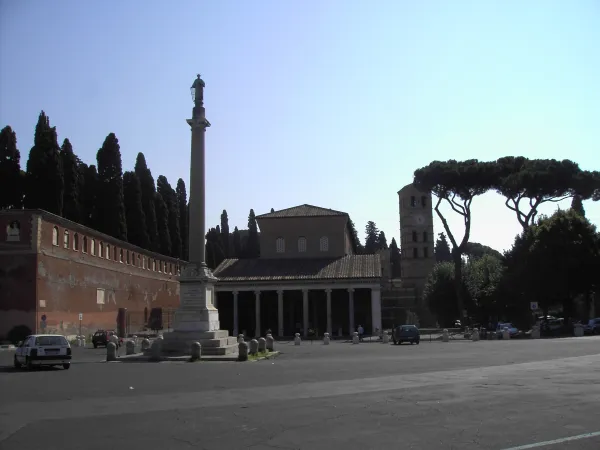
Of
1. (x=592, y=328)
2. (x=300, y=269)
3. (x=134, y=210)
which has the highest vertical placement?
(x=134, y=210)

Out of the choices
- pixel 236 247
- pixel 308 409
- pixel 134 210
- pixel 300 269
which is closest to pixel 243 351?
pixel 308 409

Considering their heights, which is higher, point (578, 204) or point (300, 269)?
point (578, 204)

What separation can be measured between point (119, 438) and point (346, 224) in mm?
55375

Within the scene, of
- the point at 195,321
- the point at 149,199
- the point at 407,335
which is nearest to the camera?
the point at 195,321

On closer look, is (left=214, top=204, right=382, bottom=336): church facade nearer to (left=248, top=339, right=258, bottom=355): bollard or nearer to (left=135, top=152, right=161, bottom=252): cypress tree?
(left=135, top=152, right=161, bottom=252): cypress tree

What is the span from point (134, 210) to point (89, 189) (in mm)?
5473

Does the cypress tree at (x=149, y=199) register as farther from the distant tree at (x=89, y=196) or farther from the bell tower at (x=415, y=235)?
the bell tower at (x=415, y=235)

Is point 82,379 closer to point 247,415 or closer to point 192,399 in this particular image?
point 192,399

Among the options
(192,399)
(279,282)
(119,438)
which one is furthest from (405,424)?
(279,282)

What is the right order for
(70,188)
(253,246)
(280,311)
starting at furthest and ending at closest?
1. (253,246)
2. (280,311)
3. (70,188)

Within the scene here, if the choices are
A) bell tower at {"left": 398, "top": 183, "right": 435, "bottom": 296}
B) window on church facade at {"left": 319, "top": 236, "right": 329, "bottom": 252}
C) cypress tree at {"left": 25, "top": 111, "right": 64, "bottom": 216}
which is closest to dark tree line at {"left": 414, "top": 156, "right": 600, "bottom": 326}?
window on church facade at {"left": 319, "top": 236, "right": 329, "bottom": 252}

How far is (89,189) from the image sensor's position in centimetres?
5744

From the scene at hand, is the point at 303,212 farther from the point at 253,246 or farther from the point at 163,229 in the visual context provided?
the point at 253,246

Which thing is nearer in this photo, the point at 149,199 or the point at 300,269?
the point at 300,269
